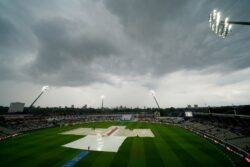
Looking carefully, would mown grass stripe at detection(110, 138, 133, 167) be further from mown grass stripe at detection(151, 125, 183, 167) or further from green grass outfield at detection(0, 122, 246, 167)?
mown grass stripe at detection(151, 125, 183, 167)

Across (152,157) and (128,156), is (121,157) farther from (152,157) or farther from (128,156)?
(152,157)

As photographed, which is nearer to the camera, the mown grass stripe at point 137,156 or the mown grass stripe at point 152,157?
the mown grass stripe at point 152,157

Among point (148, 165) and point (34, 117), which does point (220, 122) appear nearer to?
point (148, 165)

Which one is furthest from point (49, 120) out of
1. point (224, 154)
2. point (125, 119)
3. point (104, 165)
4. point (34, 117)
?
point (224, 154)

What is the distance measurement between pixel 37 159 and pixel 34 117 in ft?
195

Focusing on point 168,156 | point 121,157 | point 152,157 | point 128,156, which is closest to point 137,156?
point 128,156

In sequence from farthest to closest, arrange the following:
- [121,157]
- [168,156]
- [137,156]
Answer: [168,156] < [137,156] < [121,157]

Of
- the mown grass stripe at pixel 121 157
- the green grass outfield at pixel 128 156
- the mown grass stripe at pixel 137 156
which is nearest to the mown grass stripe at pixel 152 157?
the green grass outfield at pixel 128 156

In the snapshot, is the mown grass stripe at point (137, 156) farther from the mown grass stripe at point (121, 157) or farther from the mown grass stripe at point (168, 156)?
the mown grass stripe at point (168, 156)

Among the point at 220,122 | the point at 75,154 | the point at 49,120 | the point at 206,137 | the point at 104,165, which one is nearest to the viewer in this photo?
the point at 104,165

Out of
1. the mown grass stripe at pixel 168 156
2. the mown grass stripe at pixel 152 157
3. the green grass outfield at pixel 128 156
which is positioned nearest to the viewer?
the mown grass stripe at pixel 152 157

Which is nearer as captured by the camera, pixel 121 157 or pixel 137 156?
pixel 121 157

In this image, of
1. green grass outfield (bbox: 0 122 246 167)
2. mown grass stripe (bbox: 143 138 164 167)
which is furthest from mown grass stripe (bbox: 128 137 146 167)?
mown grass stripe (bbox: 143 138 164 167)

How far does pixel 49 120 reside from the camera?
93812 millimetres
